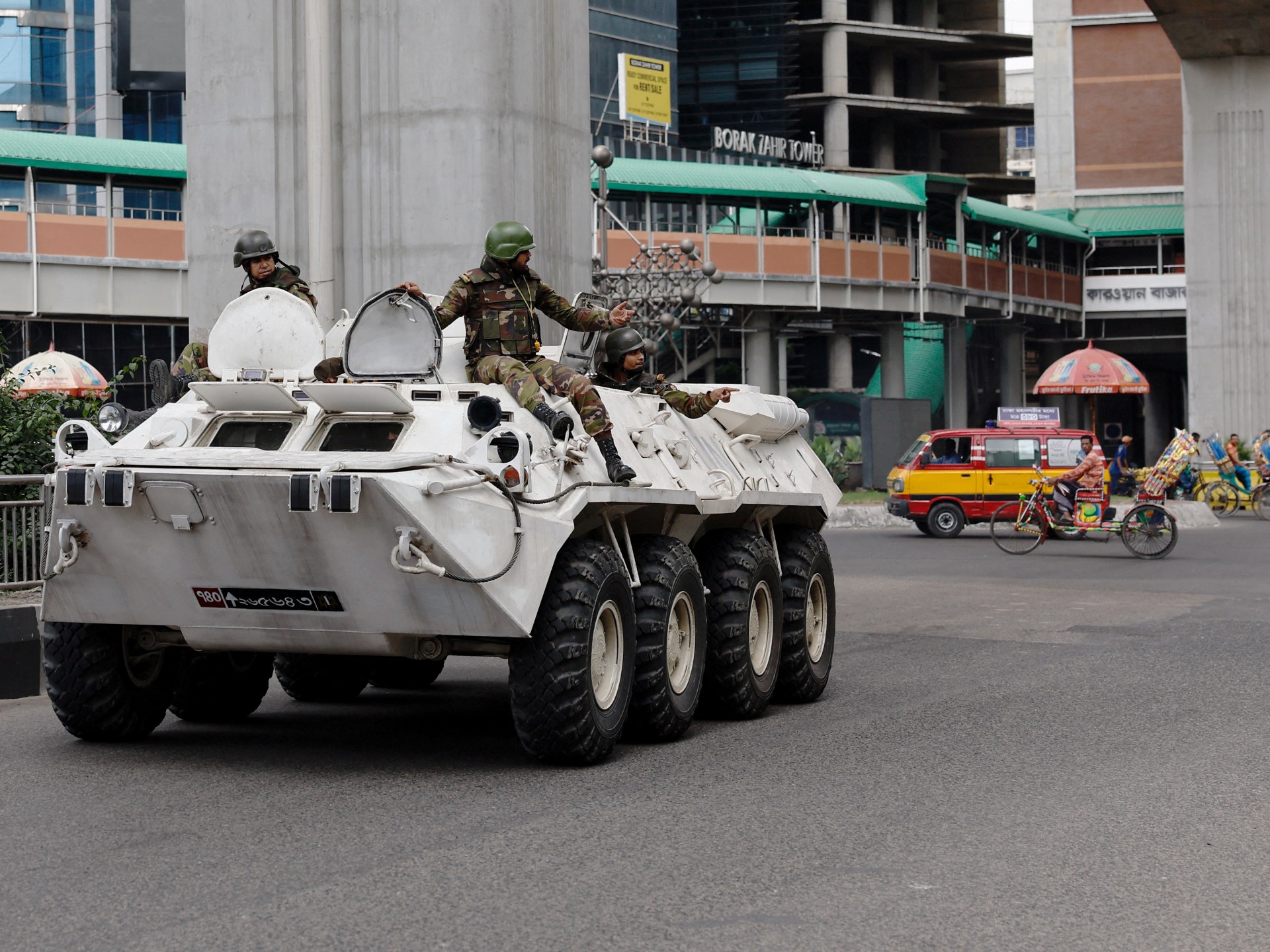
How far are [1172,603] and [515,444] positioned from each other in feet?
39.3

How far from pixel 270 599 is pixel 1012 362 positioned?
59941 mm

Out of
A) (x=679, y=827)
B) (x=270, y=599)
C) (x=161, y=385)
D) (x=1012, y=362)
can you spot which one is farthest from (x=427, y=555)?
(x=1012, y=362)

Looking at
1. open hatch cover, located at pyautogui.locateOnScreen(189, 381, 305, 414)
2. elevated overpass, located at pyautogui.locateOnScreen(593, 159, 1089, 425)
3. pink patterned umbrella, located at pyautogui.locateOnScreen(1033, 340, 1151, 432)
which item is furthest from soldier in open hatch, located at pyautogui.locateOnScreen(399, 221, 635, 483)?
elevated overpass, located at pyautogui.locateOnScreen(593, 159, 1089, 425)

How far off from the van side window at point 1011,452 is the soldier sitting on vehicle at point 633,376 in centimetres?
2019

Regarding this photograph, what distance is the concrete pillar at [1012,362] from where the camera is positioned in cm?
6512

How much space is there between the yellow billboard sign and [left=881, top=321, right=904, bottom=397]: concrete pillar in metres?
10.8

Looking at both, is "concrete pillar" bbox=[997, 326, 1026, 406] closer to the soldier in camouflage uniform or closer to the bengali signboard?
the bengali signboard

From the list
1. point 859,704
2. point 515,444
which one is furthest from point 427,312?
point 859,704

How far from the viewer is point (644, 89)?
200ft

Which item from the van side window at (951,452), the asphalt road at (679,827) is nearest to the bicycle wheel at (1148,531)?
the van side window at (951,452)

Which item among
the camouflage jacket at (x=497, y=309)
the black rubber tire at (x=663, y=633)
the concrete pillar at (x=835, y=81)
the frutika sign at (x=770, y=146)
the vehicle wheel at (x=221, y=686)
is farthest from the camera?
the concrete pillar at (x=835, y=81)

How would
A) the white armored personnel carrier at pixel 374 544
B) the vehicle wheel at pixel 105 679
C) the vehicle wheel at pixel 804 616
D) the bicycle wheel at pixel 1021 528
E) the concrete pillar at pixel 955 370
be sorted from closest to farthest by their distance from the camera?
1. the white armored personnel carrier at pixel 374 544
2. the vehicle wheel at pixel 105 679
3. the vehicle wheel at pixel 804 616
4. the bicycle wheel at pixel 1021 528
5. the concrete pillar at pixel 955 370

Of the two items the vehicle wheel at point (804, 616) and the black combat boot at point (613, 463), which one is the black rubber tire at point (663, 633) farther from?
the vehicle wheel at point (804, 616)

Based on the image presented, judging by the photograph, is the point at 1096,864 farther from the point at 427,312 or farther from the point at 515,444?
the point at 427,312
